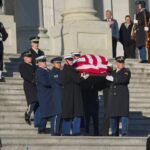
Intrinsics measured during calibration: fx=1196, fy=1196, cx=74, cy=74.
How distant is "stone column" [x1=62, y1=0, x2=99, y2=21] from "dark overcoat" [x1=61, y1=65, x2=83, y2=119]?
7.51 m

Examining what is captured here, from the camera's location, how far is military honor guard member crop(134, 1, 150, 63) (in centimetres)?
2906

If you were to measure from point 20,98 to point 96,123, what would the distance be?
7.08 ft

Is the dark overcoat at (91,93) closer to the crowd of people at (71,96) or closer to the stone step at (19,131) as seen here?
the crowd of people at (71,96)

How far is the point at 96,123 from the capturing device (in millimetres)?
23250

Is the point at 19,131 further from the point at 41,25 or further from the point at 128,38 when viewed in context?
the point at 41,25

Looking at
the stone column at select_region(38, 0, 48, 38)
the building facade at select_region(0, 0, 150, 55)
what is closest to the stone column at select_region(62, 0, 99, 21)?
the building facade at select_region(0, 0, 150, 55)

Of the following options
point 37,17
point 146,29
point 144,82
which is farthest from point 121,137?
point 37,17

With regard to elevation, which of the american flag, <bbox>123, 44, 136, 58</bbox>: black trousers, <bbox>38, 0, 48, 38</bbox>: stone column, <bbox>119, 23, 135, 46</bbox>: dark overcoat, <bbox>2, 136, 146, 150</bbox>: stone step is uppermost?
<bbox>38, 0, 48, 38</bbox>: stone column

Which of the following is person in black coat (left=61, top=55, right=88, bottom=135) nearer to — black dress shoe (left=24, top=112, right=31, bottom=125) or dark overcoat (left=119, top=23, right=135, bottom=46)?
black dress shoe (left=24, top=112, right=31, bottom=125)

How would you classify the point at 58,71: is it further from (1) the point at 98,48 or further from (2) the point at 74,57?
(1) the point at 98,48

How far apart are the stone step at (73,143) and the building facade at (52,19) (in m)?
8.37

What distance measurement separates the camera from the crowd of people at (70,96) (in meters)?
22.7

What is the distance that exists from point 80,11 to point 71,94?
7.76 m

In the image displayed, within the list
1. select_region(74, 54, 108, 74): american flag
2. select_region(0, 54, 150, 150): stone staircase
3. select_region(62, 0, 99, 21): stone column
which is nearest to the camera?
select_region(0, 54, 150, 150): stone staircase
